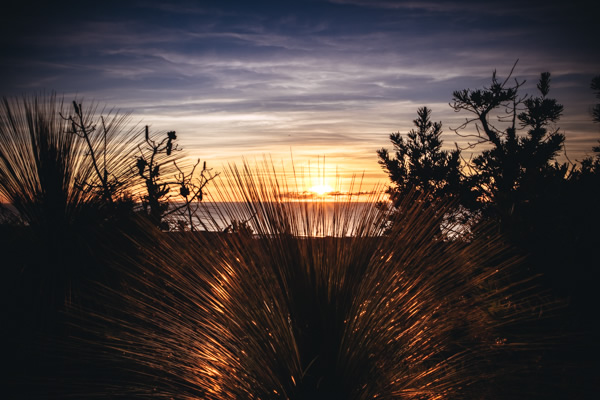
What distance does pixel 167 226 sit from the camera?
→ 2090 millimetres

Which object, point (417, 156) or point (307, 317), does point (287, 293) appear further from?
point (417, 156)

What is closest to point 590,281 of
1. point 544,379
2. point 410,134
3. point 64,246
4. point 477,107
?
point 544,379

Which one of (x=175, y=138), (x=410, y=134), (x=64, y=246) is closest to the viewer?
(x=64, y=246)

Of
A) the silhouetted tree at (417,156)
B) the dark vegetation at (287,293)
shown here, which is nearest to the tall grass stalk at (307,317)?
the dark vegetation at (287,293)

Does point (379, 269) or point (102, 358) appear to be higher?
point (379, 269)

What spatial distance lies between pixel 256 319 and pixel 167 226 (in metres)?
1.12

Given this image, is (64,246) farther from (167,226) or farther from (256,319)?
(256,319)

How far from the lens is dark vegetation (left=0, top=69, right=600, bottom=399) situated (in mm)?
1189

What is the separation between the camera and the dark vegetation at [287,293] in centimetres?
119

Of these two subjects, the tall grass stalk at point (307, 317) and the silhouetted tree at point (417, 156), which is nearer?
the tall grass stalk at point (307, 317)

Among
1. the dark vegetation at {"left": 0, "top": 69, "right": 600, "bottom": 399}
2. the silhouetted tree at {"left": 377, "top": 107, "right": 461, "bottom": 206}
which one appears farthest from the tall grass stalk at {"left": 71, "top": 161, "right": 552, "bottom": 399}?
the silhouetted tree at {"left": 377, "top": 107, "right": 461, "bottom": 206}

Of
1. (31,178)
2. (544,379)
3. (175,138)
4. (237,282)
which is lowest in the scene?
(544,379)

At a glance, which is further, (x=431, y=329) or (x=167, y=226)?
(x=167, y=226)

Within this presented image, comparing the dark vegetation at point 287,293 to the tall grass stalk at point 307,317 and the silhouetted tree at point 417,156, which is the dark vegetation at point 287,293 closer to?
the tall grass stalk at point 307,317
